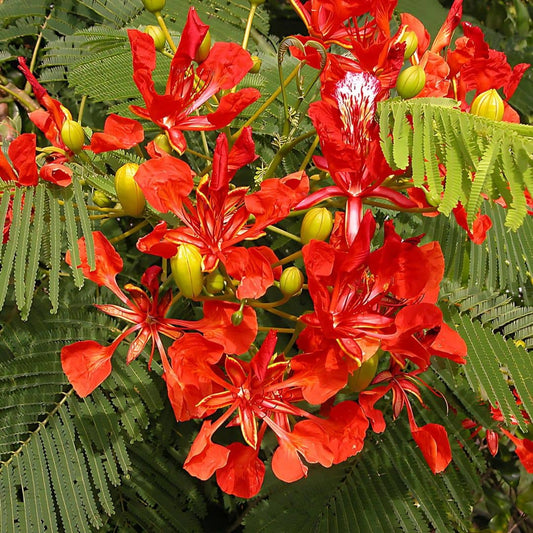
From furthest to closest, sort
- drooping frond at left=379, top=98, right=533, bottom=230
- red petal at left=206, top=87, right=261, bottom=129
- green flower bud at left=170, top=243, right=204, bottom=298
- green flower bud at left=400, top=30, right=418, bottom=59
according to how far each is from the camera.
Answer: green flower bud at left=400, top=30, right=418, bottom=59 → red petal at left=206, top=87, right=261, bottom=129 → green flower bud at left=170, top=243, right=204, bottom=298 → drooping frond at left=379, top=98, right=533, bottom=230

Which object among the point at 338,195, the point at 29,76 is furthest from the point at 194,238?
the point at 29,76

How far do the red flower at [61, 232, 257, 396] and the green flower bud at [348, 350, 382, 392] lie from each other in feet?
0.73

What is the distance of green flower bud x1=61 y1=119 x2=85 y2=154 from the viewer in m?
1.12

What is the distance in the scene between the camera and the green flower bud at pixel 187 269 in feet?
3.17

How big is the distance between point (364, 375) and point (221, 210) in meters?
0.37

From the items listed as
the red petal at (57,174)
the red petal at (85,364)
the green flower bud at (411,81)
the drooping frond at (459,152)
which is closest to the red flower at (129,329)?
the red petal at (85,364)

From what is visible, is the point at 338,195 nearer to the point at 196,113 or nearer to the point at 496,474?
the point at 196,113

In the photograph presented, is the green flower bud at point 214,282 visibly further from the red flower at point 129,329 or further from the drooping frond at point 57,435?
the drooping frond at point 57,435

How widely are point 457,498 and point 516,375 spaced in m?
0.33

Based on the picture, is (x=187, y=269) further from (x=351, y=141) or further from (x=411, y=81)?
(x=411, y=81)

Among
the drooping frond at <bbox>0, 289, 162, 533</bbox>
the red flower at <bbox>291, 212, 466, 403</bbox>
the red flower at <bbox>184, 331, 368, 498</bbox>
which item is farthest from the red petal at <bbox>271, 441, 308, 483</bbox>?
the drooping frond at <bbox>0, 289, 162, 533</bbox>

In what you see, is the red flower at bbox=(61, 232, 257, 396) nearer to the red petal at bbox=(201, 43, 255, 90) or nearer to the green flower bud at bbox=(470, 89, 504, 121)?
the red petal at bbox=(201, 43, 255, 90)

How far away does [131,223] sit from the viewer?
181 centimetres

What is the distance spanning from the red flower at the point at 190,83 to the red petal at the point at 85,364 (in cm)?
37
